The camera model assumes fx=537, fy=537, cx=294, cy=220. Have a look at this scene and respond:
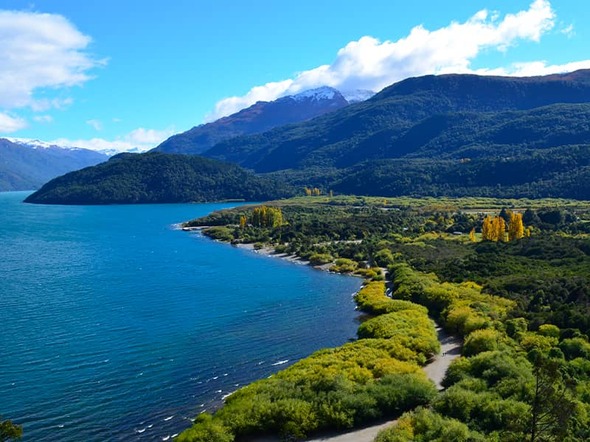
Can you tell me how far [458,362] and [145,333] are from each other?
3369 cm

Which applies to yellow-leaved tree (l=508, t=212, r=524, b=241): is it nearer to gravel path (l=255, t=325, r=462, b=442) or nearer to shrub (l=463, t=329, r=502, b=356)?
gravel path (l=255, t=325, r=462, b=442)

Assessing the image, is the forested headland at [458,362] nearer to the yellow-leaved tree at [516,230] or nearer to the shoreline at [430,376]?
the shoreline at [430,376]

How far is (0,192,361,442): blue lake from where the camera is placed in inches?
1567

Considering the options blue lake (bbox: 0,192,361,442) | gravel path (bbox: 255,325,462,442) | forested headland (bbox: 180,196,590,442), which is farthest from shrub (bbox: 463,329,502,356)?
blue lake (bbox: 0,192,361,442)

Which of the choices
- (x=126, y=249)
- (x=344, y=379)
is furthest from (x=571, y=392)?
(x=126, y=249)

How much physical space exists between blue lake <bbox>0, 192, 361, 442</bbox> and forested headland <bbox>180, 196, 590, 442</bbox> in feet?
17.9

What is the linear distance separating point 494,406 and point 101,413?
27.1m

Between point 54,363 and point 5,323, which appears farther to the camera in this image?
point 5,323

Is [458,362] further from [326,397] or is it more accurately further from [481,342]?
[326,397]

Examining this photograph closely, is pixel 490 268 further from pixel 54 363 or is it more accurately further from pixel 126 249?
pixel 126 249

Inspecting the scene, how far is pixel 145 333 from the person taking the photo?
58812 mm

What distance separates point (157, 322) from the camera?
63500 millimetres

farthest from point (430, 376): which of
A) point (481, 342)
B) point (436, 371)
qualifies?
point (481, 342)

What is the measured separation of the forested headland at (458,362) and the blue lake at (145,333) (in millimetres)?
5454
